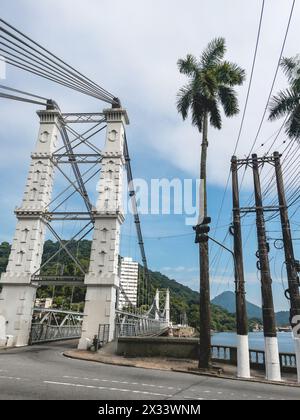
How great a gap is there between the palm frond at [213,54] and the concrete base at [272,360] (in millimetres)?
16140

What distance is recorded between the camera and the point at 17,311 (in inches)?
967

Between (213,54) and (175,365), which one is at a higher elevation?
(213,54)

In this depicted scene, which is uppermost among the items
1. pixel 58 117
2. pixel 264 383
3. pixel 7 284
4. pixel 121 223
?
pixel 58 117

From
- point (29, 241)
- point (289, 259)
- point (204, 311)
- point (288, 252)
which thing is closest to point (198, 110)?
point (288, 252)

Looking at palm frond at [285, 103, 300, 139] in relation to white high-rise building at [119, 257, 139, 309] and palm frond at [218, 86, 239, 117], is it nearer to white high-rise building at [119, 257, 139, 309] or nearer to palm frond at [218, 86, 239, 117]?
palm frond at [218, 86, 239, 117]

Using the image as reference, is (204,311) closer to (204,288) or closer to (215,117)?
(204,288)

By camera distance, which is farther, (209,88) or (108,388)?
(209,88)

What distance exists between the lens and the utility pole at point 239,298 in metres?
14.5

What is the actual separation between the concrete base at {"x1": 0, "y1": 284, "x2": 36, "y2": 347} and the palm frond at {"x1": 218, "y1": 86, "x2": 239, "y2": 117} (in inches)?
742

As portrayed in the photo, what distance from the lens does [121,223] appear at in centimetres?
2747

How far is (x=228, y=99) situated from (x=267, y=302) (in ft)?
41.1
